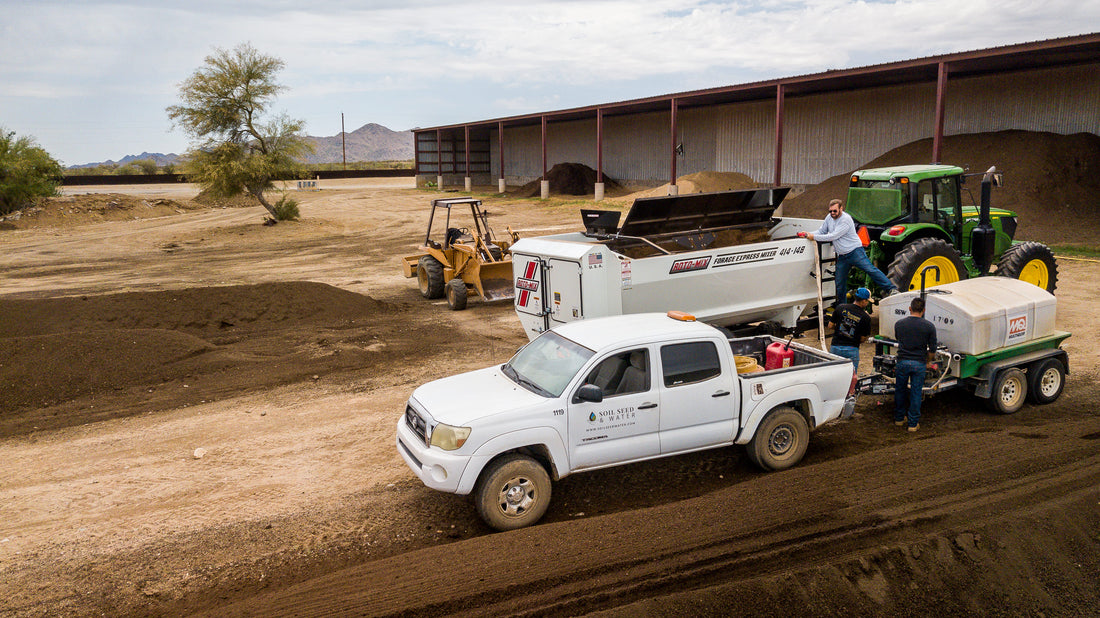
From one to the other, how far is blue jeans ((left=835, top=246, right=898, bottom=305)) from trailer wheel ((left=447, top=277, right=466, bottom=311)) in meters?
8.02

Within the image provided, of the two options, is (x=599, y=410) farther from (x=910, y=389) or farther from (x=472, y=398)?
(x=910, y=389)

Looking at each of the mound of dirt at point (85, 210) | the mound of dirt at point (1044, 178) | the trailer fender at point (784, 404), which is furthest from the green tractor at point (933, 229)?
the mound of dirt at point (85, 210)

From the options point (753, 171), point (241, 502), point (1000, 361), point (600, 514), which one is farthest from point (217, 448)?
point (753, 171)

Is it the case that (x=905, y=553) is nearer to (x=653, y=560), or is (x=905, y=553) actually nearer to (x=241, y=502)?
(x=653, y=560)

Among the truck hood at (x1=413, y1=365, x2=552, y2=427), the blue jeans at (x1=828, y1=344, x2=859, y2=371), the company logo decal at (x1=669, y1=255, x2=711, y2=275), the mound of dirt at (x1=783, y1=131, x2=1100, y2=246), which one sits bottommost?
the blue jeans at (x1=828, y1=344, x2=859, y2=371)

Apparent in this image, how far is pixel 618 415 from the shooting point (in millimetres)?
6992

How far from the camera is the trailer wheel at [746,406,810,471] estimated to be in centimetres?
765

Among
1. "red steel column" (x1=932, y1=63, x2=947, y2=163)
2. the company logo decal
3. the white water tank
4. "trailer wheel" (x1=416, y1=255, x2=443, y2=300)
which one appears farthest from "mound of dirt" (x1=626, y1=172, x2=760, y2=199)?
the white water tank

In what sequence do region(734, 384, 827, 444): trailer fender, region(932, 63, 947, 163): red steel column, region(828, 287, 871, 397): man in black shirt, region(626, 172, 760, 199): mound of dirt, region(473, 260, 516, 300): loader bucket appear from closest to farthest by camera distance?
1. region(734, 384, 827, 444): trailer fender
2. region(828, 287, 871, 397): man in black shirt
3. region(473, 260, 516, 300): loader bucket
4. region(932, 63, 947, 163): red steel column
5. region(626, 172, 760, 199): mound of dirt

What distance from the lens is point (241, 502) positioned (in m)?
7.52

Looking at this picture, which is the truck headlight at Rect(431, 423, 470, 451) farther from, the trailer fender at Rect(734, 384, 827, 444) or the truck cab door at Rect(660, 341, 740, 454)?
the trailer fender at Rect(734, 384, 827, 444)

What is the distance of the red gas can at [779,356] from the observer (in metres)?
8.52

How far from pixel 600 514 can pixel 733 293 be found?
5430 mm

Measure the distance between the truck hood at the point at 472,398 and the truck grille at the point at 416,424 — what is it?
13 centimetres
